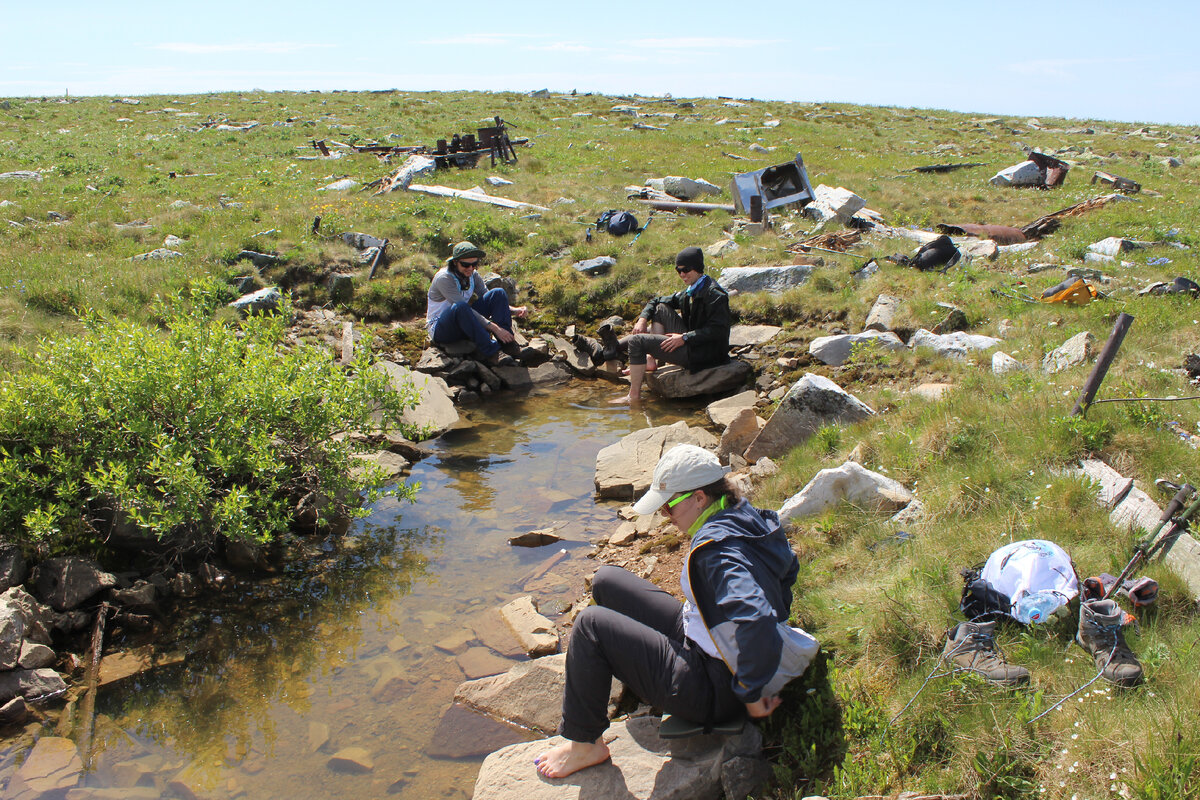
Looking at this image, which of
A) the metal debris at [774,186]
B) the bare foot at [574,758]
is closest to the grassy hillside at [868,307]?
the metal debris at [774,186]

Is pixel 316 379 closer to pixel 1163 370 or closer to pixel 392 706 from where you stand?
pixel 392 706

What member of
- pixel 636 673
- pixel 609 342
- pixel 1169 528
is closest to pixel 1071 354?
pixel 1169 528

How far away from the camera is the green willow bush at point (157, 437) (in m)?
5.57

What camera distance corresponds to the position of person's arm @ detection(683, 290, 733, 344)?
388 inches

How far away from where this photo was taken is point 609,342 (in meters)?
11.8

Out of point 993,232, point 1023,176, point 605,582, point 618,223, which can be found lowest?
point 605,582

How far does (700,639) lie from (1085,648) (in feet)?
6.28

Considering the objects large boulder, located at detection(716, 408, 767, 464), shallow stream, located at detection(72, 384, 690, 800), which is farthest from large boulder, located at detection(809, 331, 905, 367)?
shallow stream, located at detection(72, 384, 690, 800)

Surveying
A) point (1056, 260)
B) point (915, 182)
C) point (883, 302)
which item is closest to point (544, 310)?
point (883, 302)

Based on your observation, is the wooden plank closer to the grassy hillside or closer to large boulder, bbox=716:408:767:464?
the grassy hillside

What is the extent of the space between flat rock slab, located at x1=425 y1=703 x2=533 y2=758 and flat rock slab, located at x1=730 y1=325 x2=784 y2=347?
7332mm

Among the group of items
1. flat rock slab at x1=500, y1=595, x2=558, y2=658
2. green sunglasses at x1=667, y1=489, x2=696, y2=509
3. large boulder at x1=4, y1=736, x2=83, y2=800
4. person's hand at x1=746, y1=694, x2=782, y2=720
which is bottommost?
large boulder at x1=4, y1=736, x2=83, y2=800

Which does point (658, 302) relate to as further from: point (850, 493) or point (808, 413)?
point (850, 493)

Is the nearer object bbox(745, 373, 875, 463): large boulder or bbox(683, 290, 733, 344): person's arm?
bbox(745, 373, 875, 463): large boulder
